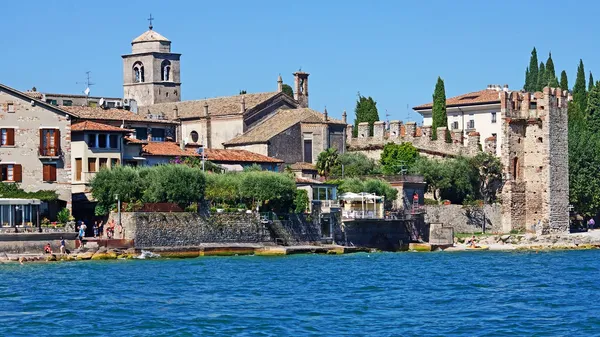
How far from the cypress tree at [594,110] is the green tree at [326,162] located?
76.6 feet

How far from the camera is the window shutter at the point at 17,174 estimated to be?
2400 inches

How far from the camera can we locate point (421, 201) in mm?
76500

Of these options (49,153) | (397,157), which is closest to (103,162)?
(49,153)

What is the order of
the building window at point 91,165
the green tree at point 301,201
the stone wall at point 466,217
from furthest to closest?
the stone wall at point 466,217 → the green tree at point 301,201 → the building window at point 91,165

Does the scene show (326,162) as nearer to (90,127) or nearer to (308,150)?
(308,150)

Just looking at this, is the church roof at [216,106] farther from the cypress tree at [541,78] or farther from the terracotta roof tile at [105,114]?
the cypress tree at [541,78]

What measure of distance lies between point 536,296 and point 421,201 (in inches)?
1261

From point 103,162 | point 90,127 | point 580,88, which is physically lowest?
point 103,162

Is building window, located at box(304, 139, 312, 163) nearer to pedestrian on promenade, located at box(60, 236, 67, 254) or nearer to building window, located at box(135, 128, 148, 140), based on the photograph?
building window, located at box(135, 128, 148, 140)

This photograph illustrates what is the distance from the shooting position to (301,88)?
297ft

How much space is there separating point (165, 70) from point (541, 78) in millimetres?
35937

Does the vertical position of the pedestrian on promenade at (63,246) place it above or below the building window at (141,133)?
below

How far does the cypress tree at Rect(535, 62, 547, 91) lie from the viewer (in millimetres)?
114250

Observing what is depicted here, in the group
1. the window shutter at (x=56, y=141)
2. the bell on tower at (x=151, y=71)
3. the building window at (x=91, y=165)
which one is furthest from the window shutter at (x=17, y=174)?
the bell on tower at (x=151, y=71)
